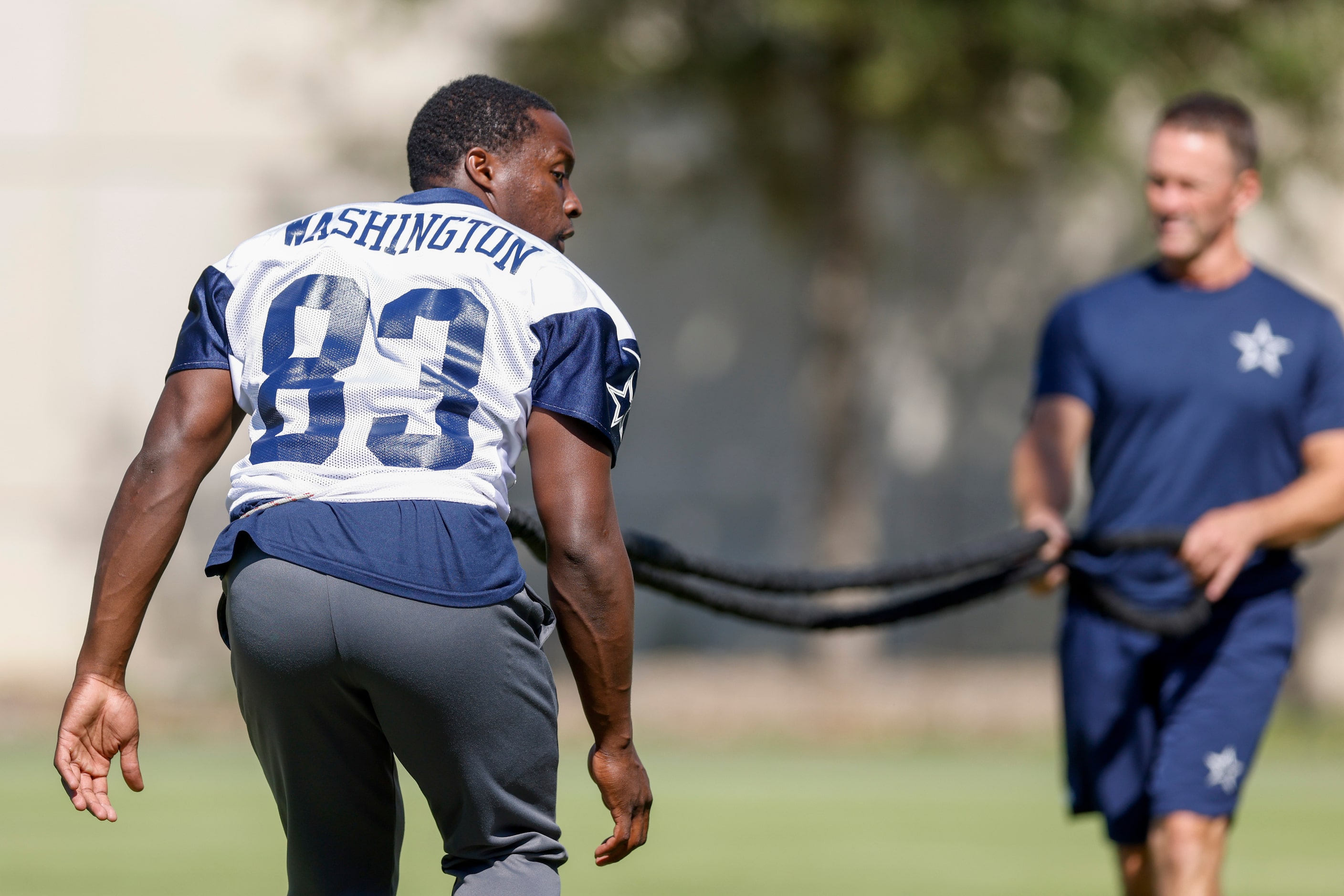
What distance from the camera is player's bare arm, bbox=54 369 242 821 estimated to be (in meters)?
3.16

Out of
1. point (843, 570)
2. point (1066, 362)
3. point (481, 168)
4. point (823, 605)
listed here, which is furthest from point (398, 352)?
point (1066, 362)

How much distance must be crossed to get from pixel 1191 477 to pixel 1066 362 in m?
0.52

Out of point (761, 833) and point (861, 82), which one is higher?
point (861, 82)

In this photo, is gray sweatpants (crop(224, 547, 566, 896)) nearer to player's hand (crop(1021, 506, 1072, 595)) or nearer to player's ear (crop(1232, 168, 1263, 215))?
player's hand (crop(1021, 506, 1072, 595))

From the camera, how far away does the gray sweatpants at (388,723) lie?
118 inches

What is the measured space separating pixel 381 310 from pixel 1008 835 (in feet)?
19.7

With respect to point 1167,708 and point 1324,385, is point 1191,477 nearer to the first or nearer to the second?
point 1324,385

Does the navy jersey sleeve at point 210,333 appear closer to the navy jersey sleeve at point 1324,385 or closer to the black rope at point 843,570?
the black rope at point 843,570

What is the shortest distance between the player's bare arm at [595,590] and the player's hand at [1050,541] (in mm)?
2007

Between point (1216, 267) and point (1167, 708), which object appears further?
point (1216, 267)

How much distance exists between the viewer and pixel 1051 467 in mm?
5020

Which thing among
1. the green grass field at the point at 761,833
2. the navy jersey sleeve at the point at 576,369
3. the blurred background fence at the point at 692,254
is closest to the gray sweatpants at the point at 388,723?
the navy jersey sleeve at the point at 576,369

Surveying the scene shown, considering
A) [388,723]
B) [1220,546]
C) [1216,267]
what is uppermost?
[1216,267]

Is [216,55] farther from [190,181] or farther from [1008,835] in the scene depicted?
[1008,835]
